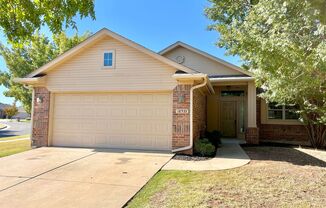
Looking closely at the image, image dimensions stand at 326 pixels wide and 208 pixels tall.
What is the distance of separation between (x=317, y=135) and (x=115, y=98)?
33.1 feet

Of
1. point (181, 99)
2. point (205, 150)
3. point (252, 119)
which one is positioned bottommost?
point (205, 150)

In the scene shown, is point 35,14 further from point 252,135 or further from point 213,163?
point 252,135

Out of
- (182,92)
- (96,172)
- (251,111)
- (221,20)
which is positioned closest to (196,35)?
(221,20)

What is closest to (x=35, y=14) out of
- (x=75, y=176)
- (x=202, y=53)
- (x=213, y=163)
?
(x=75, y=176)

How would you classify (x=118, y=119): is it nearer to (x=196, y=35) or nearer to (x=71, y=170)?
(x=71, y=170)

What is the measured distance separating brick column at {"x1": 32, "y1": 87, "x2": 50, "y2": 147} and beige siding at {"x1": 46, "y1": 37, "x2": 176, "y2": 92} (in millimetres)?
478

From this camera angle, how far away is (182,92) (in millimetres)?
9328

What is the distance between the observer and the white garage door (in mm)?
9789

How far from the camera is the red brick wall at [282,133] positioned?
13.7 meters

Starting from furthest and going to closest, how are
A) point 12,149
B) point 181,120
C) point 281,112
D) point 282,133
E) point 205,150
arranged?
1. point 281,112
2. point 282,133
3. point 12,149
4. point 181,120
5. point 205,150

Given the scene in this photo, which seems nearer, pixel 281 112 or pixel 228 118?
pixel 281 112

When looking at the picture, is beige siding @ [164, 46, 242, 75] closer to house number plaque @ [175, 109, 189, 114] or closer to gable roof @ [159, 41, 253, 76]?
gable roof @ [159, 41, 253, 76]

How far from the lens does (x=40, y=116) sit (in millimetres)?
10766

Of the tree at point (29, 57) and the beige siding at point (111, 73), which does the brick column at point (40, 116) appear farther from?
the tree at point (29, 57)
